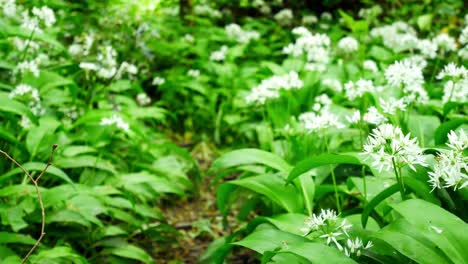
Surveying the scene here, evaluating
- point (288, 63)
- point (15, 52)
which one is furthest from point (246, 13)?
point (15, 52)

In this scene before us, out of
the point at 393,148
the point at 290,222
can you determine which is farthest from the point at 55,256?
the point at 393,148

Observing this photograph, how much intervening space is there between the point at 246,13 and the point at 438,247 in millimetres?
7402

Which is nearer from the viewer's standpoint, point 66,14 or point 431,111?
point 431,111

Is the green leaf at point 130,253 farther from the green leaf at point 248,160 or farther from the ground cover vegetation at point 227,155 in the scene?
the green leaf at point 248,160

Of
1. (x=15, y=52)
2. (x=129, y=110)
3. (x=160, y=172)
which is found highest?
(x=15, y=52)

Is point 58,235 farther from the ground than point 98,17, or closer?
closer

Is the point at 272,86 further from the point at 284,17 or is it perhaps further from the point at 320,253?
the point at 284,17

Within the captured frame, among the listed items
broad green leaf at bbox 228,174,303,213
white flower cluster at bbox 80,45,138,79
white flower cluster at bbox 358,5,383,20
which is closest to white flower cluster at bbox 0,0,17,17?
white flower cluster at bbox 80,45,138,79

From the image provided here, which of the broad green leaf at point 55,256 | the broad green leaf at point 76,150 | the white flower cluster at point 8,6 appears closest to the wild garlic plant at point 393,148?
the broad green leaf at point 55,256

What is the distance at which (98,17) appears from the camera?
529 cm

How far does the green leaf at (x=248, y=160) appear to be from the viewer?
270 cm

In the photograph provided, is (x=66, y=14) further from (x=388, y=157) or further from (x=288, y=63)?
(x=388, y=157)

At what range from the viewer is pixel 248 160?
2.70m

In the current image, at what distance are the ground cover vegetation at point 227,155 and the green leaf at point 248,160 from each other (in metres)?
0.01
